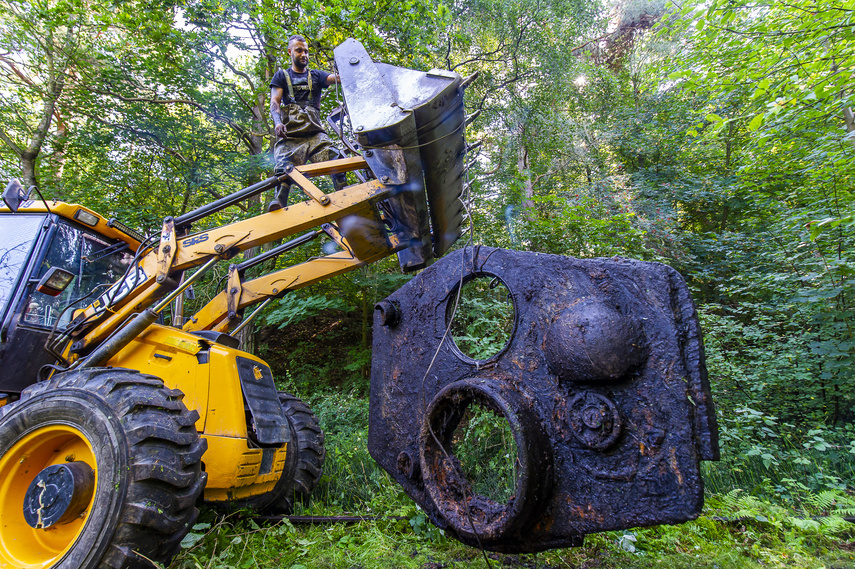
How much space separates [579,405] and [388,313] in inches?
42.8

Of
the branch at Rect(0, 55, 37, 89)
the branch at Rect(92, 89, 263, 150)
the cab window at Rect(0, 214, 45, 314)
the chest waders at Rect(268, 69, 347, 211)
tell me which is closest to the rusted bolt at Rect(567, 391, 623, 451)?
the chest waders at Rect(268, 69, 347, 211)

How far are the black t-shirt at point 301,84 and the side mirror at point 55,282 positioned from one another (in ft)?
7.38

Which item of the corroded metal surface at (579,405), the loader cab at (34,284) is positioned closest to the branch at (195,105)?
the loader cab at (34,284)

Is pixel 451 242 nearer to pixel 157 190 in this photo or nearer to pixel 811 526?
pixel 811 526

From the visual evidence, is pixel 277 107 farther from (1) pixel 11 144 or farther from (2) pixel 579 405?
(1) pixel 11 144

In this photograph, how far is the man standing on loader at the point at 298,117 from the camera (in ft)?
12.4

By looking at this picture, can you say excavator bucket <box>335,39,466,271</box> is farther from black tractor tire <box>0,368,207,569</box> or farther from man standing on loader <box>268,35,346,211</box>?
black tractor tire <box>0,368,207,569</box>

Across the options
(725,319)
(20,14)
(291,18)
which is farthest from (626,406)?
(20,14)

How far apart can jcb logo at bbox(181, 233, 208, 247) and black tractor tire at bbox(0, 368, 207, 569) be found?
40.1 inches

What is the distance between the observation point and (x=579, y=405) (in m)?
1.60

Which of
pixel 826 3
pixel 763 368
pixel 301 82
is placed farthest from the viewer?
pixel 763 368

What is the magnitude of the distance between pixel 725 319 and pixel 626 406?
5221mm

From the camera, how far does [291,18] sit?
7.53 metres

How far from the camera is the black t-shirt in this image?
3.81 meters
